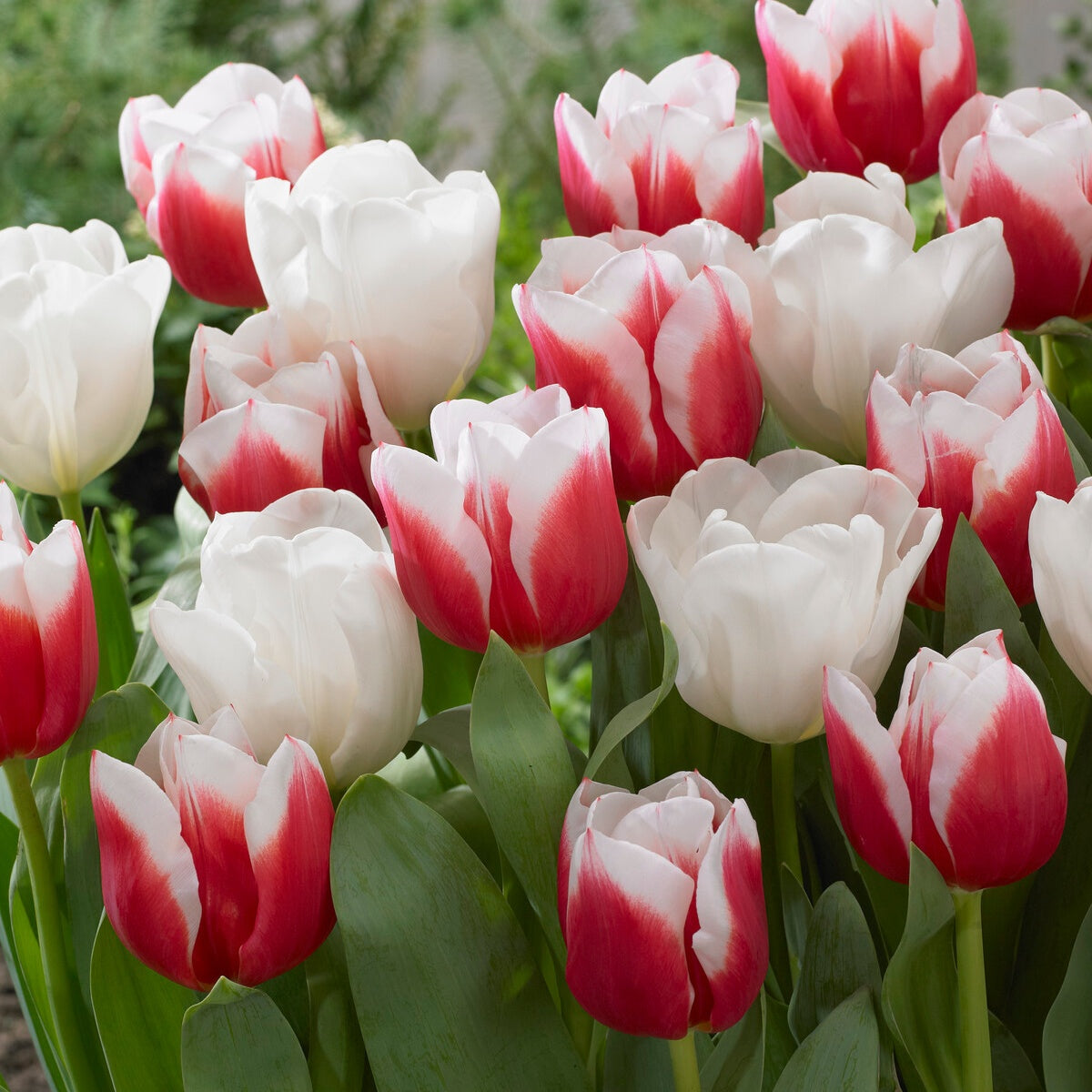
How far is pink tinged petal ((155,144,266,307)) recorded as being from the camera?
1.44 ft

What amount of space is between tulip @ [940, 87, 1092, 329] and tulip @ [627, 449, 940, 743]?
128mm

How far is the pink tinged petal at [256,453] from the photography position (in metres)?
0.34

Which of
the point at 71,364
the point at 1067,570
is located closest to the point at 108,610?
the point at 71,364

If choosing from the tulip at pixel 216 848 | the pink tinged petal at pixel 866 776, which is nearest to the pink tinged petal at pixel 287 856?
the tulip at pixel 216 848

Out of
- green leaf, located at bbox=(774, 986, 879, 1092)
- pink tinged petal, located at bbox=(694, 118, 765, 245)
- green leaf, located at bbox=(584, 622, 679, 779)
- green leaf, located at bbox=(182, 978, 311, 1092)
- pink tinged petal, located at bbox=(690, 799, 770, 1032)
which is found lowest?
green leaf, located at bbox=(774, 986, 879, 1092)

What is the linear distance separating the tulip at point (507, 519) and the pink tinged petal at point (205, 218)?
0.17 meters

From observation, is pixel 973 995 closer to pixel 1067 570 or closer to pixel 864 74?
pixel 1067 570

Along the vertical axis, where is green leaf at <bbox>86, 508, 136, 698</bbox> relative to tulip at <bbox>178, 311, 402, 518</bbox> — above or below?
below

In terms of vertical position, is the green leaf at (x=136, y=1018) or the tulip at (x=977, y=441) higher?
the tulip at (x=977, y=441)

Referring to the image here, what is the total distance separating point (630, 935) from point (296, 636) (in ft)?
0.33

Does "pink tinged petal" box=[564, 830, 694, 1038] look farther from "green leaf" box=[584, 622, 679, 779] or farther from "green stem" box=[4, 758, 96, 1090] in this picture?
"green stem" box=[4, 758, 96, 1090]

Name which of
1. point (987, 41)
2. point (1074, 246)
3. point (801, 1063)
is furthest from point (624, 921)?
point (987, 41)

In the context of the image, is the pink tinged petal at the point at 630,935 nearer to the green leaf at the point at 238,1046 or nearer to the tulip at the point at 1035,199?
the green leaf at the point at 238,1046

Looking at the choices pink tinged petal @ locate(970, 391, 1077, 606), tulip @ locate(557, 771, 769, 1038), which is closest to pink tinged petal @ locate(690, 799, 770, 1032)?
tulip @ locate(557, 771, 769, 1038)
